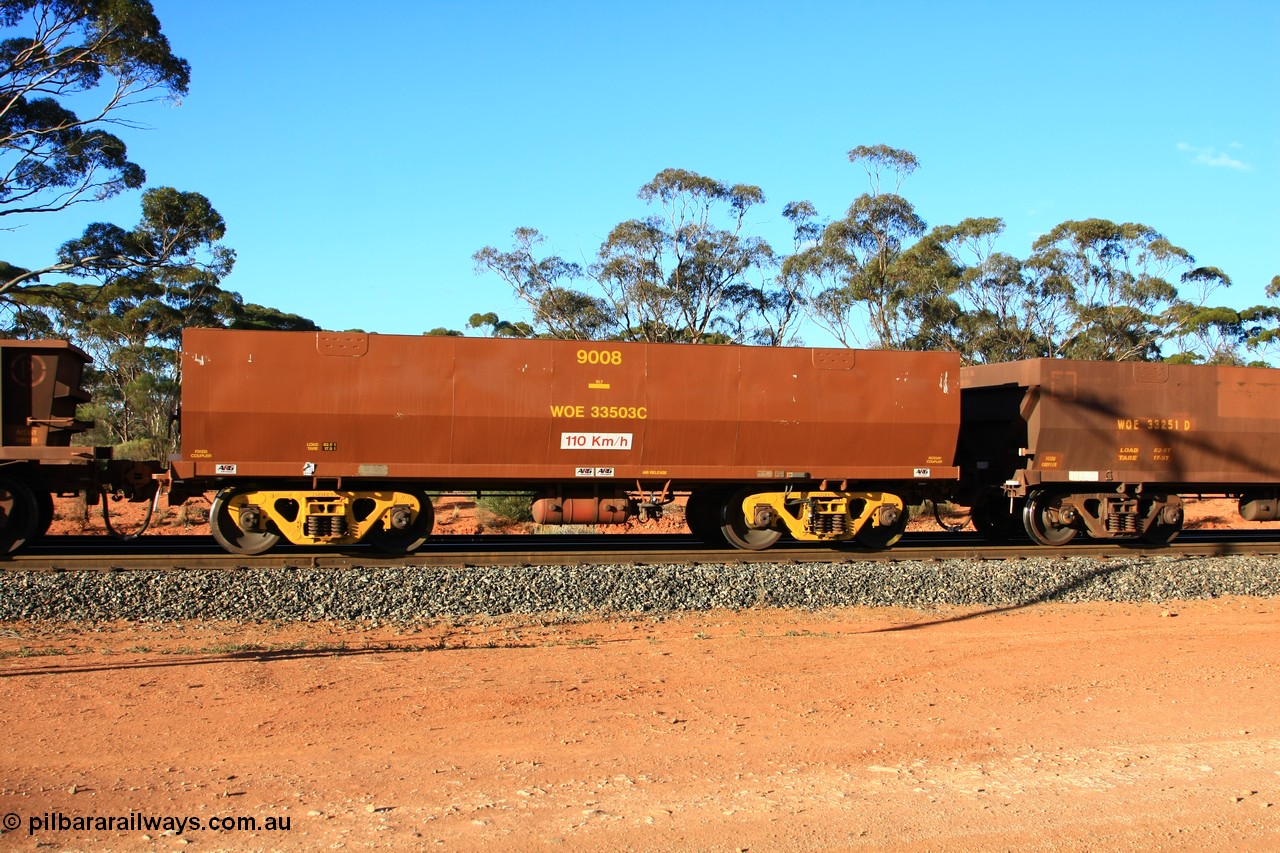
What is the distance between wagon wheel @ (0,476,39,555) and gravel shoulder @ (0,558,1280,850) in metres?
2.18

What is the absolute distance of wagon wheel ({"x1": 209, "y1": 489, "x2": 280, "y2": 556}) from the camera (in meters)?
12.4

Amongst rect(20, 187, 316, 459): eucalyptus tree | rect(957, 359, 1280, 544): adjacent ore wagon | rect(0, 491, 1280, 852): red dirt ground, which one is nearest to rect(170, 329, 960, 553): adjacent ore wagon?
rect(957, 359, 1280, 544): adjacent ore wagon

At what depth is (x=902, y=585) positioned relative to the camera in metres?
11.9

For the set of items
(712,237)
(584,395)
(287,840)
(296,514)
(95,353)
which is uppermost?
(712,237)

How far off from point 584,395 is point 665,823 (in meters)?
8.51

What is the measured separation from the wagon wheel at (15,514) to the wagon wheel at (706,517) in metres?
8.68

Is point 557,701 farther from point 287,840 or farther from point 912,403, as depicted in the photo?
point 912,403

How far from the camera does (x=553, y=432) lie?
1291 cm

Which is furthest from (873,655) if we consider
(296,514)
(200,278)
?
(200,278)

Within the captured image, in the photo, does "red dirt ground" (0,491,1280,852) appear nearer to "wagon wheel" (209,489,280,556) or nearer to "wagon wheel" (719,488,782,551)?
"wagon wheel" (209,489,280,556)

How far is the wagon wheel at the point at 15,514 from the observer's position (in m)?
11.8

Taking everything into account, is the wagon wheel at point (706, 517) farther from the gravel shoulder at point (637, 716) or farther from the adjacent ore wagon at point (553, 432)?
the gravel shoulder at point (637, 716)

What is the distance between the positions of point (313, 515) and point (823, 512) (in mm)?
6912

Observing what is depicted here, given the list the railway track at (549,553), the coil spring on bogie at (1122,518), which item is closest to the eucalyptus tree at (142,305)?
the railway track at (549,553)
